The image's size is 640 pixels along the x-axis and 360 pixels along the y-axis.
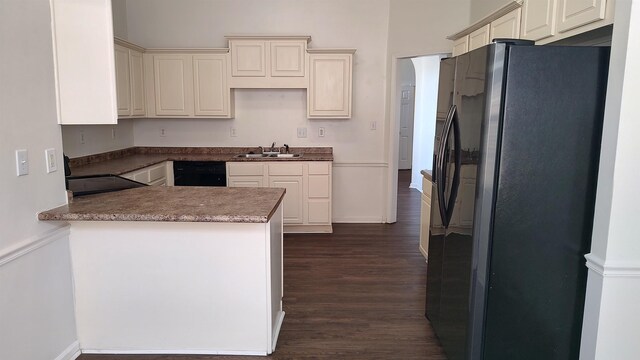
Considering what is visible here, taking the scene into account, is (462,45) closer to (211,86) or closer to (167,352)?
(211,86)

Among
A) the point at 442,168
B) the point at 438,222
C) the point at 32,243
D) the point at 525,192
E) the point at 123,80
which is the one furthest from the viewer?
the point at 123,80

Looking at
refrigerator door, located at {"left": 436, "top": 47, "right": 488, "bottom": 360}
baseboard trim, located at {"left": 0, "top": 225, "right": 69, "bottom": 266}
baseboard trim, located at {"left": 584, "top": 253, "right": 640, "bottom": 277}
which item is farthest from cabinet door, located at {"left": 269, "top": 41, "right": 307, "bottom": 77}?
baseboard trim, located at {"left": 584, "top": 253, "right": 640, "bottom": 277}

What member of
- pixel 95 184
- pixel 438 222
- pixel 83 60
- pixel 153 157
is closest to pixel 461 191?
pixel 438 222

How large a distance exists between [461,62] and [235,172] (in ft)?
10.3

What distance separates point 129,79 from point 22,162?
282 centimetres

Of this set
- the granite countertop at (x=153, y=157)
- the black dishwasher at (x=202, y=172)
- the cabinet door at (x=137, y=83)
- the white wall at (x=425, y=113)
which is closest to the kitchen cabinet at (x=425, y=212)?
the granite countertop at (x=153, y=157)

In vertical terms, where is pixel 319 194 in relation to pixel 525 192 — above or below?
below

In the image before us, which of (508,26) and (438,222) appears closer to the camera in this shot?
(438,222)

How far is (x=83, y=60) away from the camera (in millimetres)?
2219

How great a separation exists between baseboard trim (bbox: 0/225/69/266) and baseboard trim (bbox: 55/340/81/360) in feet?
2.02

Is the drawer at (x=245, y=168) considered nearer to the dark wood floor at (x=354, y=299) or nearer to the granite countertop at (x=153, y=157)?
the granite countertop at (x=153, y=157)

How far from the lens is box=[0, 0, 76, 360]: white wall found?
6.21 feet

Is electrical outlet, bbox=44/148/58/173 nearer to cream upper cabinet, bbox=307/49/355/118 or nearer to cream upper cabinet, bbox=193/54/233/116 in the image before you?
cream upper cabinet, bbox=193/54/233/116

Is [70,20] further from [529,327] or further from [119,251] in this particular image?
[529,327]
